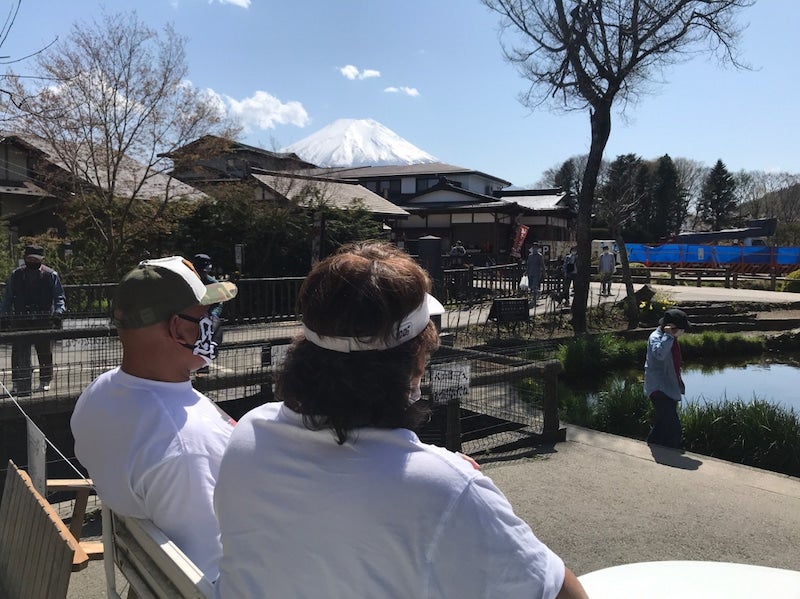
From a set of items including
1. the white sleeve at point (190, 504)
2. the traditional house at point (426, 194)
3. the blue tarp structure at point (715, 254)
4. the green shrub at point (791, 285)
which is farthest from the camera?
the blue tarp structure at point (715, 254)

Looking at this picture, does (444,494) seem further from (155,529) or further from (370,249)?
(155,529)

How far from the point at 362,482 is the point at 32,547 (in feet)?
5.65

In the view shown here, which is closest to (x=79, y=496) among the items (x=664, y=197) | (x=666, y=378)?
(x=666, y=378)

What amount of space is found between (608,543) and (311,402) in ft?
11.9

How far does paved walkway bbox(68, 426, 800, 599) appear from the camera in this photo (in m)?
4.08

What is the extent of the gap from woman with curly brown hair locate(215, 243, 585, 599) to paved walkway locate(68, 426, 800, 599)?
110 inches

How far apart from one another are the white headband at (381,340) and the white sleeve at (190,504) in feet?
2.12

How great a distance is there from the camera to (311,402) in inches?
48.4

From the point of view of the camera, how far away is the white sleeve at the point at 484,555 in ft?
3.45

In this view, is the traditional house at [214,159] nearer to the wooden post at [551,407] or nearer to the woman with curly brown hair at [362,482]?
the wooden post at [551,407]

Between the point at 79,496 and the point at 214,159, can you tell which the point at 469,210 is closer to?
the point at 214,159

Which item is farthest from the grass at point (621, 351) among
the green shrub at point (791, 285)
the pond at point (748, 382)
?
the green shrub at point (791, 285)

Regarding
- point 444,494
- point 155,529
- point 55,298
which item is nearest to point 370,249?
point 444,494

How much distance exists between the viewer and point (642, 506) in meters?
4.84
